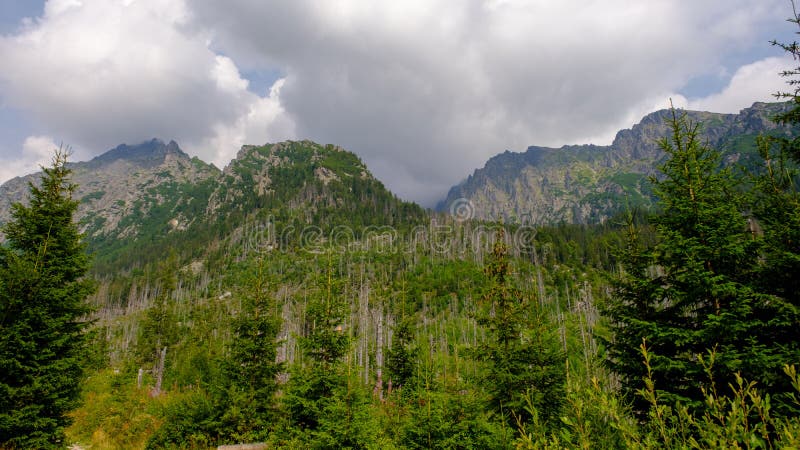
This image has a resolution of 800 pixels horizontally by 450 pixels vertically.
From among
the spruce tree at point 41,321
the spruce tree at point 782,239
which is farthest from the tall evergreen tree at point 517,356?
the spruce tree at point 41,321

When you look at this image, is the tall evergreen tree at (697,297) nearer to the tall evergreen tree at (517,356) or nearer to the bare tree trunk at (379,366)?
the tall evergreen tree at (517,356)

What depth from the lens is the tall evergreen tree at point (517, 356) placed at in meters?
13.4

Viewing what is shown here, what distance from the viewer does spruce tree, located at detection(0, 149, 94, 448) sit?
1227cm

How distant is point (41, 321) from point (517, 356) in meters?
17.4

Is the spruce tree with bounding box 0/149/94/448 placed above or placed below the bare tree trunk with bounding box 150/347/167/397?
above

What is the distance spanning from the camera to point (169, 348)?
47281mm

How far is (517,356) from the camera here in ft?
46.6

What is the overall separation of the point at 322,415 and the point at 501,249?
9711mm

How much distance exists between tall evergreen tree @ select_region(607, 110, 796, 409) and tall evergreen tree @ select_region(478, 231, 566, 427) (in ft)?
7.57

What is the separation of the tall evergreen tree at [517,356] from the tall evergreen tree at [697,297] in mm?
2308

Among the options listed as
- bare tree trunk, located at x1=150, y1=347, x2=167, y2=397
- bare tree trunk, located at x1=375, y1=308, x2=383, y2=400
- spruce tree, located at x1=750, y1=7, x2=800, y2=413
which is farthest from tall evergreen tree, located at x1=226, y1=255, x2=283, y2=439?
bare tree trunk, located at x1=150, y1=347, x2=167, y2=397

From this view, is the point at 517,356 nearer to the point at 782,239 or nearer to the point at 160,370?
the point at 782,239

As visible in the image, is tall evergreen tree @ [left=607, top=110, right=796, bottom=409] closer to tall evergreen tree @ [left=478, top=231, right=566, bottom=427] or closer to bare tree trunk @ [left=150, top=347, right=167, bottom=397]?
tall evergreen tree @ [left=478, top=231, right=566, bottom=427]

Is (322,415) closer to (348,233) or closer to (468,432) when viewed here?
(468,432)
